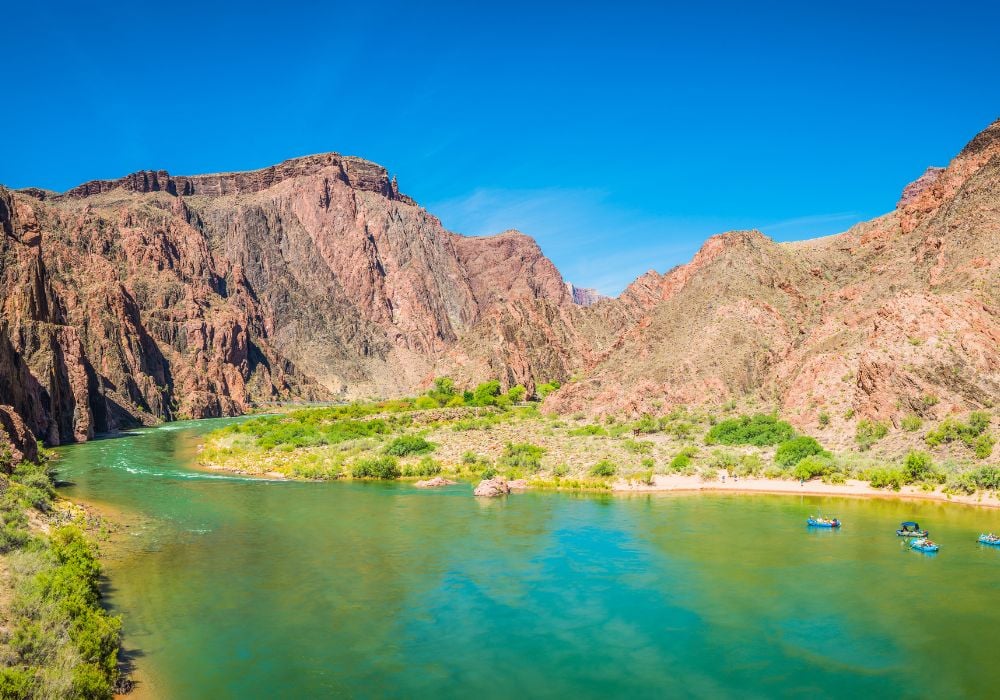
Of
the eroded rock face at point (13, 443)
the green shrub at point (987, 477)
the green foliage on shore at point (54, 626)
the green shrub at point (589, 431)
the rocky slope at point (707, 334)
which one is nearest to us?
the green foliage on shore at point (54, 626)

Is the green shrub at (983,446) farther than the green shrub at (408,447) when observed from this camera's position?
No

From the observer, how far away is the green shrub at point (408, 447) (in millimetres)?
58000

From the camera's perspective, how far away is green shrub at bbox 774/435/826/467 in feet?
151

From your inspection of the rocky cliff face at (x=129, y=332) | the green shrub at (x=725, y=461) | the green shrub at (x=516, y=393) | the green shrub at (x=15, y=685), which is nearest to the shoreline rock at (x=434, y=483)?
the green shrub at (x=725, y=461)

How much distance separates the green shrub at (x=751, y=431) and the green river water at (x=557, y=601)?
13380mm

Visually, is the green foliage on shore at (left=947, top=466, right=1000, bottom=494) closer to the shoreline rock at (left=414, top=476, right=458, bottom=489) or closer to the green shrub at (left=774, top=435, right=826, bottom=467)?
the green shrub at (left=774, top=435, right=826, bottom=467)

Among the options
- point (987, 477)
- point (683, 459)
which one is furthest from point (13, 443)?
point (987, 477)

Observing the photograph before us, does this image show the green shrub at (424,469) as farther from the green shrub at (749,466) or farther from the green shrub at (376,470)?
the green shrub at (749,466)

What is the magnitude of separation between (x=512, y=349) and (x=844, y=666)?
97.9 meters

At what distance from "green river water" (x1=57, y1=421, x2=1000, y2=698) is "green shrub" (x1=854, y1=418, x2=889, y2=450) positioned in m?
8.61

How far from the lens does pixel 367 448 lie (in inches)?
2375

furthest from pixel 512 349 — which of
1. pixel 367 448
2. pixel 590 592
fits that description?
pixel 590 592

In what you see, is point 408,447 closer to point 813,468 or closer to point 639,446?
point 639,446

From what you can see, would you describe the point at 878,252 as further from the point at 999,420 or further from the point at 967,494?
the point at 967,494
